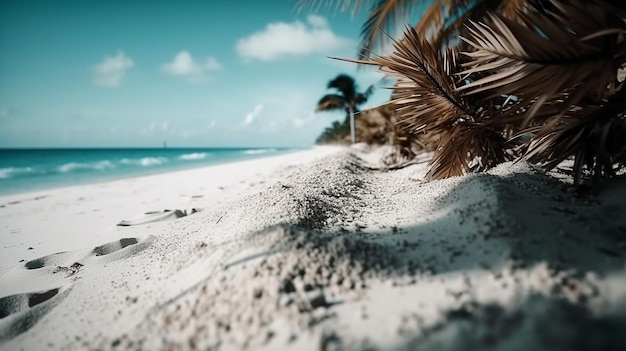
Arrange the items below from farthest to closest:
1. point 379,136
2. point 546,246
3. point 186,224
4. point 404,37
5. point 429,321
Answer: point 379,136
point 186,224
point 404,37
point 546,246
point 429,321

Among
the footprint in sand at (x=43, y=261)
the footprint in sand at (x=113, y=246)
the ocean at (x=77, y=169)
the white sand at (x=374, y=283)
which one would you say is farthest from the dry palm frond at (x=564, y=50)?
the ocean at (x=77, y=169)

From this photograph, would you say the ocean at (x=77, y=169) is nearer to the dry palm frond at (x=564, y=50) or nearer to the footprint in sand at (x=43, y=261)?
the footprint in sand at (x=43, y=261)

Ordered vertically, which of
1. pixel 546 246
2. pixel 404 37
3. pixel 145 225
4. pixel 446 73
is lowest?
pixel 145 225

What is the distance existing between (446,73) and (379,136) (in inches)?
331

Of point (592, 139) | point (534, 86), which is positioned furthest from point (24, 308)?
point (592, 139)

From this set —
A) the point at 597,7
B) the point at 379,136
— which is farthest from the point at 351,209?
the point at 379,136

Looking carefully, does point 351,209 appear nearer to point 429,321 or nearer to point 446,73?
point 446,73

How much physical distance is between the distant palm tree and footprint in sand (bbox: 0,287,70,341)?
87.1 ft

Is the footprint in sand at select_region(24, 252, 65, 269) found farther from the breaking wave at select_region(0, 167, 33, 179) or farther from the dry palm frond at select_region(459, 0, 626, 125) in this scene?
the breaking wave at select_region(0, 167, 33, 179)

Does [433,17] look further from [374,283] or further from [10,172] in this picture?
[10,172]

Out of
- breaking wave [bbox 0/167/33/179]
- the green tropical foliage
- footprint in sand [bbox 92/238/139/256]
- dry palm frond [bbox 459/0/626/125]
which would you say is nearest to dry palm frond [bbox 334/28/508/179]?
the green tropical foliage

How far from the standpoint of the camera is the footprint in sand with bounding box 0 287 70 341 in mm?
1286

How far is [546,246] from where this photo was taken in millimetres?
1126

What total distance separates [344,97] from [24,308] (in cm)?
2755
